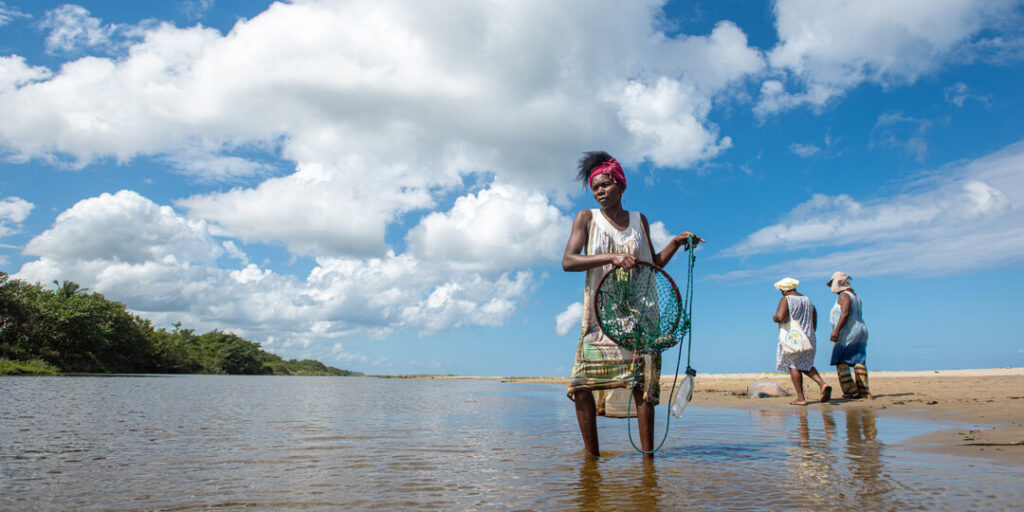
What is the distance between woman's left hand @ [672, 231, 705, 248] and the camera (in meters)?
4.59

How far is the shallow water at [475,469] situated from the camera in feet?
9.84

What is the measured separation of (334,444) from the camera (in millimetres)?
5684

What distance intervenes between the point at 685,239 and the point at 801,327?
6.33 metres

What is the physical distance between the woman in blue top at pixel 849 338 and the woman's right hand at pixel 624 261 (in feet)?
25.2

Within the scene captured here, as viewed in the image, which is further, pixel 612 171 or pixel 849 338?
pixel 849 338

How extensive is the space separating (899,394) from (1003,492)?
9.78m

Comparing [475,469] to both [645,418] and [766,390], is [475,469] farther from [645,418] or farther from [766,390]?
[766,390]

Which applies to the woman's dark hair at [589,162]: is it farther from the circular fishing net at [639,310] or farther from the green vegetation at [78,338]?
the green vegetation at [78,338]

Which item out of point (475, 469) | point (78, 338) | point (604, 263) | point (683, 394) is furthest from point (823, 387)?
point (78, 338)

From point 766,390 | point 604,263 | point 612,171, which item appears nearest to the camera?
point 604,263

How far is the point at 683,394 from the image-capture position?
4406mm

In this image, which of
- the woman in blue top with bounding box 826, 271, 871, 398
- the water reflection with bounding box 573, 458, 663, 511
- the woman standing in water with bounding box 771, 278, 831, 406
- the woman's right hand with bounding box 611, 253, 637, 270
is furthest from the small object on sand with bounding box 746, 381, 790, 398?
the woman's right hand with bounding box 611, 253, 637, 270

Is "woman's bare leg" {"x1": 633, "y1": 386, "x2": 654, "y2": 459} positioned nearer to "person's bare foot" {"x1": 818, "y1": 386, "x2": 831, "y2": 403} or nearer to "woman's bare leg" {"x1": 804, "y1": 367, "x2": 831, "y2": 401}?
"woman's bare leg" {"x1": 804, "y1": 367, "x2": 831, "y2": 401}

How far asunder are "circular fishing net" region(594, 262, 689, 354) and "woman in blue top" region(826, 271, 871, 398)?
704 cm
